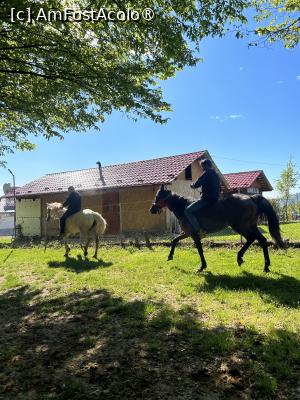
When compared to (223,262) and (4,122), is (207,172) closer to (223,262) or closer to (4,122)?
(223,262)

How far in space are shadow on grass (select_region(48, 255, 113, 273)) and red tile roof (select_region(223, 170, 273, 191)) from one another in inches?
976

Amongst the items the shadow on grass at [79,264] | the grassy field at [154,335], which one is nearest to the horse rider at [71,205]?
the shadow on grass at [79,264]

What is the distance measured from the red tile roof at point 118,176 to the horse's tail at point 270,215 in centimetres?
1271

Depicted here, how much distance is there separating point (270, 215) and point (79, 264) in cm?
588

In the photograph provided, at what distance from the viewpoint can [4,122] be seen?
12.8m

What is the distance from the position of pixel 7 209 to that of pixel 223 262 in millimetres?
53924

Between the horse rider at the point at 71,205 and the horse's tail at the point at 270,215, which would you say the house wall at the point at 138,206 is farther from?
the horse's tail at the point at 270,215

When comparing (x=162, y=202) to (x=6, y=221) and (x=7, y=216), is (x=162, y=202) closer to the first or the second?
(x=6, y=221)

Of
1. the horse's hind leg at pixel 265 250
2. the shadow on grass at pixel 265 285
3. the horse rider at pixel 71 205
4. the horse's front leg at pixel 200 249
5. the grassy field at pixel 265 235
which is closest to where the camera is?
the shadow on grass at pixel 265 285

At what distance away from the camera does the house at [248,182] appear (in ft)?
112

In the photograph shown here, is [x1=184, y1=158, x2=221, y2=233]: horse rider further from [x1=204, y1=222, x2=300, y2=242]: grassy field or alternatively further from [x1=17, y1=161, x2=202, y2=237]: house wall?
[x1=17, y1=161, x2=202, y2=237]: house wall

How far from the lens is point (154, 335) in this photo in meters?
4.46

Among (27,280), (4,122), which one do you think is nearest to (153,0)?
(27,280)

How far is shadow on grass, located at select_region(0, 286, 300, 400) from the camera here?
3189 mm
